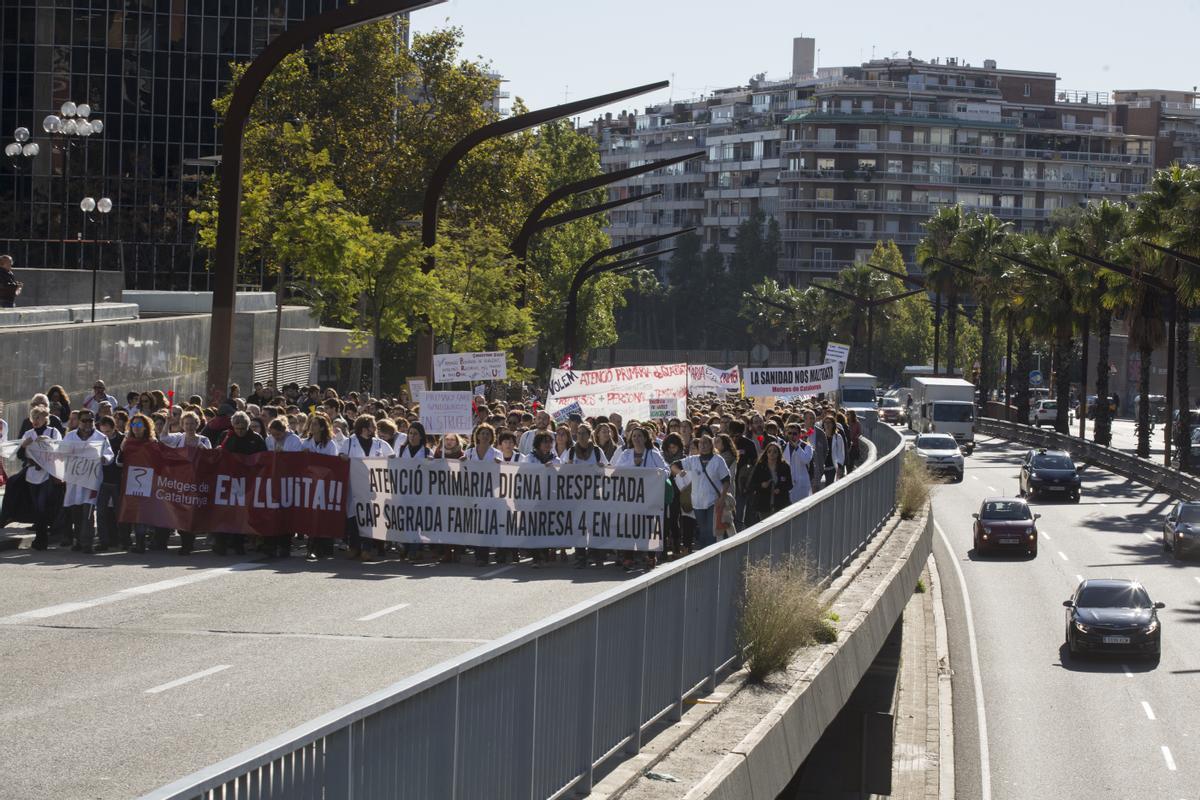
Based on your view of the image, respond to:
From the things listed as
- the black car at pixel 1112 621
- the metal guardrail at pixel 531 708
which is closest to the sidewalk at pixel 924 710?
the black car at pixel 1112 621

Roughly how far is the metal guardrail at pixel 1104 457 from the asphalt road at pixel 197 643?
147ft

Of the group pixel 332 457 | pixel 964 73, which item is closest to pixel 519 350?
pixel 332 457

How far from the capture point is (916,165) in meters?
167

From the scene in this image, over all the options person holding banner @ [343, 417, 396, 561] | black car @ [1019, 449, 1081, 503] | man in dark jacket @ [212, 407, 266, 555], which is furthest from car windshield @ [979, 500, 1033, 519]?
man in dark jacket @ [212, 407, 266, 555]

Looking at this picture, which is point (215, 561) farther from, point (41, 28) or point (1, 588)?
point (41, 28)

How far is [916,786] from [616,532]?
1064 cm

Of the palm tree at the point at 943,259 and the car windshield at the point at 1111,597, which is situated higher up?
the palm tree at the point at 943,259

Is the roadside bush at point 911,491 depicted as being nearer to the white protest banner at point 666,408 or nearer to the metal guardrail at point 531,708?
the white protest banner at point 666,408

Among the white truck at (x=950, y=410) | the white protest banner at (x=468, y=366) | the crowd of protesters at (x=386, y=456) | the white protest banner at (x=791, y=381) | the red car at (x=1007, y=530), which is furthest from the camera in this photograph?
the white truck at (x=950, y=410)

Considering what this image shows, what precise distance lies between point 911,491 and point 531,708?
66.3ft

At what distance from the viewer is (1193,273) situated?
192 ft

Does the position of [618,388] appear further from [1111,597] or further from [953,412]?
[953,412]

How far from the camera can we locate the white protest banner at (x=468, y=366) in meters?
27.7

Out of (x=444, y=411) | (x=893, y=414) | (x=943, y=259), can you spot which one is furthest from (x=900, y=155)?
(x=444, y=411)
